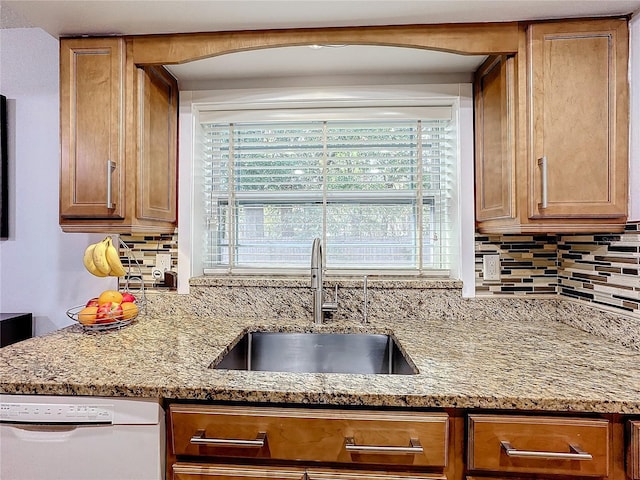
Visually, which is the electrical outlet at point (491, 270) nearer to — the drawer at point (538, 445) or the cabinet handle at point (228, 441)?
the drawer at point (538, 445)

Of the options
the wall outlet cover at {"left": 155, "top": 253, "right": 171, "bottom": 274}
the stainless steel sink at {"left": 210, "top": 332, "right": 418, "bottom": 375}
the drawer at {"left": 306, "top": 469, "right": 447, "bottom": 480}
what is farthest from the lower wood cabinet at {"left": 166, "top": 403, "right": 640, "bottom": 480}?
the wall outlet cover at {"left": 155, "top": 253, "right": 171, "bottom": 274}

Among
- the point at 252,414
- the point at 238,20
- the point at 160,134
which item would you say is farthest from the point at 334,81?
the point at 252,414

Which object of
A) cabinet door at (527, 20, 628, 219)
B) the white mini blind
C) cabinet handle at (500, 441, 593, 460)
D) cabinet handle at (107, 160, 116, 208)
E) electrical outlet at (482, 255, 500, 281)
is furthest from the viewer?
the white mini blind

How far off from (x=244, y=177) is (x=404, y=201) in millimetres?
825

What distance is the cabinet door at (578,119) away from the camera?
1270 mm

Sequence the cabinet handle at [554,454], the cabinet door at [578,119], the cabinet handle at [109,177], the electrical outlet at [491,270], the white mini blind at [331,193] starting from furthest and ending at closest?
the white mini blind at [331,193] → the electrical outlet at [491,270] → the cabinet handle at [109,177] → the cabinet door at [578,119] → the cabinet handle at [554,454]

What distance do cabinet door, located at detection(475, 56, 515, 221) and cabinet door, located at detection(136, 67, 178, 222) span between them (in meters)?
1.41

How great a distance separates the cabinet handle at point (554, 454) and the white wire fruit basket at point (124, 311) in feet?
4.63

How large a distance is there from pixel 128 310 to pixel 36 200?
0.83m

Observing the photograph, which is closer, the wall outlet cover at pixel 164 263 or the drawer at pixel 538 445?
the drawer at pixel 538 445

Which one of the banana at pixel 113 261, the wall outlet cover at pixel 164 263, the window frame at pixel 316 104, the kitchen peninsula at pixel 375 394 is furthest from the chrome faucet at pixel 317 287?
the banana at pixel 113 261

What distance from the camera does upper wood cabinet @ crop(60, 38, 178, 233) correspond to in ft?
4.60

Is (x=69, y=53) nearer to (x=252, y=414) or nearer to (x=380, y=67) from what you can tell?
(x=380, y=67)

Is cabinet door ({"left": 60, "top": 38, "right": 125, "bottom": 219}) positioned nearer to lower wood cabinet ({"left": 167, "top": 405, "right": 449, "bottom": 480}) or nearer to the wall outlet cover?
the wall outlet cover
